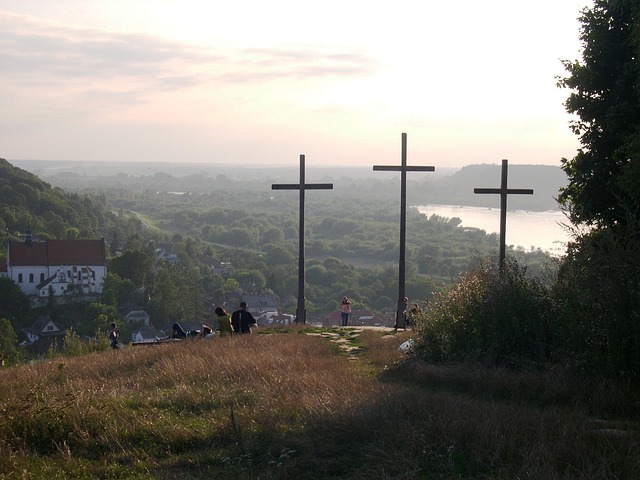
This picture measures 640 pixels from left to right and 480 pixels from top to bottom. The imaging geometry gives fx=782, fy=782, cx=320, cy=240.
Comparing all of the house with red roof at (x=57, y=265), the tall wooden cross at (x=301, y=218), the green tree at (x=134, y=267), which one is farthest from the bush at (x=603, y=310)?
the house with red roof at (x=57, y=265)

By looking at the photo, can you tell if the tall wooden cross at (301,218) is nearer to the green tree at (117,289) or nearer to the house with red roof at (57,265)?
the green tree at (117,289)

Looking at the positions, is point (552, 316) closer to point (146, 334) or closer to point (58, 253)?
point (146, 334)

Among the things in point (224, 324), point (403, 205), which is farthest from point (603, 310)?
point (403, 205)

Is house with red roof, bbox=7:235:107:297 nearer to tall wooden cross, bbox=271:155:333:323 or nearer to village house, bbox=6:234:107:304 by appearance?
village house, bbox=6:234:107:304

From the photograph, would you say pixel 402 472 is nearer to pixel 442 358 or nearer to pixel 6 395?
pixel 6 395

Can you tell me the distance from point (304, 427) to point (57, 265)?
51.9m

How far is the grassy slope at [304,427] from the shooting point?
568 cm

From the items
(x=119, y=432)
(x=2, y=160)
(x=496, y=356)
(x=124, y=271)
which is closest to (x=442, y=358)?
(x=496, y=356)

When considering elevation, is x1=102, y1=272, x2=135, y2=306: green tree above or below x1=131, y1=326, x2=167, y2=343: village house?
above

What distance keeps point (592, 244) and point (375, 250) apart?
64.5 meters

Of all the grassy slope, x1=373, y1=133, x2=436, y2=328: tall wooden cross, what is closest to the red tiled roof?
x1=373, y1=133, x2=436, y2=328: tall wooden cross

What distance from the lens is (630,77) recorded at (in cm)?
1091

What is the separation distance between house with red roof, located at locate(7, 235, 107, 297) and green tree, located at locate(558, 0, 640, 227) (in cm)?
4537

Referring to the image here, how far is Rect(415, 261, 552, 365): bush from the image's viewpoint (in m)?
10.2
